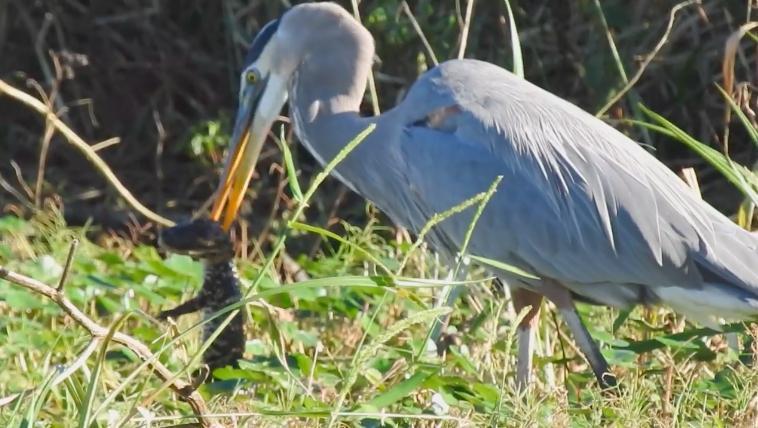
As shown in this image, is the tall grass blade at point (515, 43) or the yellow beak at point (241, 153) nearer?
the tall grass blade at point (515, 43)

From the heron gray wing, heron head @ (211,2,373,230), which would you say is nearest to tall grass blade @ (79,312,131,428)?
the heron gray wing

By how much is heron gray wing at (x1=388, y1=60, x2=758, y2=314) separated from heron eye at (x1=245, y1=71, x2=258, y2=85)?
579 millimetres

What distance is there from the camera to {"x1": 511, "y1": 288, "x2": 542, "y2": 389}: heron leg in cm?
327

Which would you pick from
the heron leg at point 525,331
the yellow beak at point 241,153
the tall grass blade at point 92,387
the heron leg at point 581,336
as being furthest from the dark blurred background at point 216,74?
the tall grass blade at point 92,387

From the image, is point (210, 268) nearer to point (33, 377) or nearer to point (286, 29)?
point (33, 377)

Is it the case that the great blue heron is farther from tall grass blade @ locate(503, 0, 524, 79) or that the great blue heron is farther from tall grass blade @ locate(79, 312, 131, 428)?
tall grass blade @ locate(79, 312, 131, 428)

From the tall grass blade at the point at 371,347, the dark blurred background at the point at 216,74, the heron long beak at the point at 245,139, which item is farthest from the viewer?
the dark blurred background at the point at 216,74

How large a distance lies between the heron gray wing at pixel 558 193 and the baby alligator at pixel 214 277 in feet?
1.53

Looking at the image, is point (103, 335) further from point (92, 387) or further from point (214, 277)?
point (214, 277)

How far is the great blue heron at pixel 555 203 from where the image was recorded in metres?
3.36

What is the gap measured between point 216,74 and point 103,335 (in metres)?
4.17

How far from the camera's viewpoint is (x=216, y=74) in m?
6.21

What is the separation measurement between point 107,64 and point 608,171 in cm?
326

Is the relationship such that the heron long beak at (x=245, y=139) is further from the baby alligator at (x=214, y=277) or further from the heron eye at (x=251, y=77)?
the baby alligator at (x=214, y=277)
